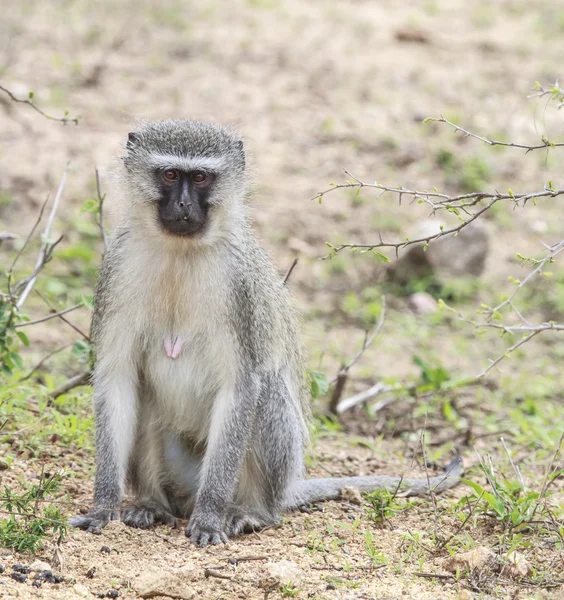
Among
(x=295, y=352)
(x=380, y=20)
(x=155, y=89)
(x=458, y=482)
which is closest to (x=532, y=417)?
(x=458, y=482)

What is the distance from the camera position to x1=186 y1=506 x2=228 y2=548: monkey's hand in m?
4.29

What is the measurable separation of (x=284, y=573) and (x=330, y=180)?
19.9ft

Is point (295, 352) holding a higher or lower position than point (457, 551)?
higher

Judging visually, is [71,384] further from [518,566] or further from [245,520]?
[518,566]

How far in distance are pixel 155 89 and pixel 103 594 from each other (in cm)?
777

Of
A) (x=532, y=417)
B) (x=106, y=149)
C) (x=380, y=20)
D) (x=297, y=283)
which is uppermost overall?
(x=380, y=20)

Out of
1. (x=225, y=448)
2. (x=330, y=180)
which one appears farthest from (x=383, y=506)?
(x=330, y=180)

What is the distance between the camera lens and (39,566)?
3.63m

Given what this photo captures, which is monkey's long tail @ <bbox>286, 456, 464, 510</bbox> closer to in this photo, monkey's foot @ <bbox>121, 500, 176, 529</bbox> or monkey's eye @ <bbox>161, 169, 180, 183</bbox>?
monkey's foot @ <bbox>121, 500, 176, 529</bbox>

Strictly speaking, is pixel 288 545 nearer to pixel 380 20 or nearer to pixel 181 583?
pixel 181 583

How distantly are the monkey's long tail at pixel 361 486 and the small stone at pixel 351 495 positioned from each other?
0.04 meters

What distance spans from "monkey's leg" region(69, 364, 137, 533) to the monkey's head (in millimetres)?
787

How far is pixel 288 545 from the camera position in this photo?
169 inches

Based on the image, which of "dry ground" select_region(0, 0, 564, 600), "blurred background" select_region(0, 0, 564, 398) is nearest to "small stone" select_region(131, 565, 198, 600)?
"dry ground" select_region(0, 0, 564, 600)
